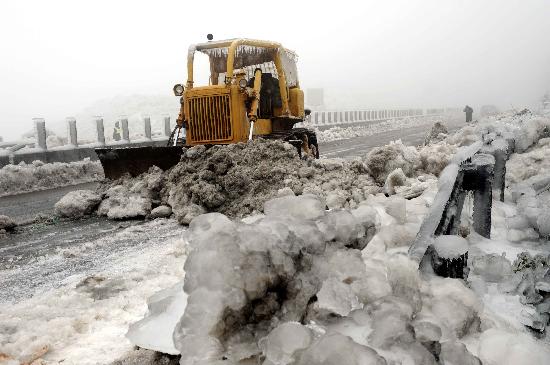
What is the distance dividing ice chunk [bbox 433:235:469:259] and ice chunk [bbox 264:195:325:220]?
0.55m

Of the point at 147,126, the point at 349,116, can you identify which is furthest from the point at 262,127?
the point at 349,116

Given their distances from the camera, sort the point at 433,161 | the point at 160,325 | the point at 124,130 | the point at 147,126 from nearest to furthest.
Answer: the point at 160,325 → the point at 433,161 → the point at 124,130 → the point at 147,126

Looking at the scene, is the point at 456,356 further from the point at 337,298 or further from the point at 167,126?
the point at 167,126

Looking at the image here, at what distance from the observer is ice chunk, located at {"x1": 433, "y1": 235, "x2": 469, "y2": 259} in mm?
1899

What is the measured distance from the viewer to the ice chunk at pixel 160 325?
5.96 ft

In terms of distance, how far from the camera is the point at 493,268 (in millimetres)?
A: 2252

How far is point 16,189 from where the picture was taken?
32.6ft

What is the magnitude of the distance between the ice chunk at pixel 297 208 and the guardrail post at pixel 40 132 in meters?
11.7

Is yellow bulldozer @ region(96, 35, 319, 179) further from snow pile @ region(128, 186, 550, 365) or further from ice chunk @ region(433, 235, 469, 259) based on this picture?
ice chunk @ region(433, 235, 469, 259)

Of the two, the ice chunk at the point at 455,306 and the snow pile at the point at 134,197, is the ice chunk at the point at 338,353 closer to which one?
the ice chunk at the point at 455,306

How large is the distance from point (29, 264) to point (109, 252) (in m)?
0.69

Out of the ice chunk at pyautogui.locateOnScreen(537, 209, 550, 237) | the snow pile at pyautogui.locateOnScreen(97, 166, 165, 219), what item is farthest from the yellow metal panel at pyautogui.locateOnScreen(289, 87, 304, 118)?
the ice chunk at pyautogui.locateOnScreen(537, 209, 550, 237)

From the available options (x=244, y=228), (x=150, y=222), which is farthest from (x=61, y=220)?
(x=244, y=228)

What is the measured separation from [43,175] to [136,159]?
181 inches
